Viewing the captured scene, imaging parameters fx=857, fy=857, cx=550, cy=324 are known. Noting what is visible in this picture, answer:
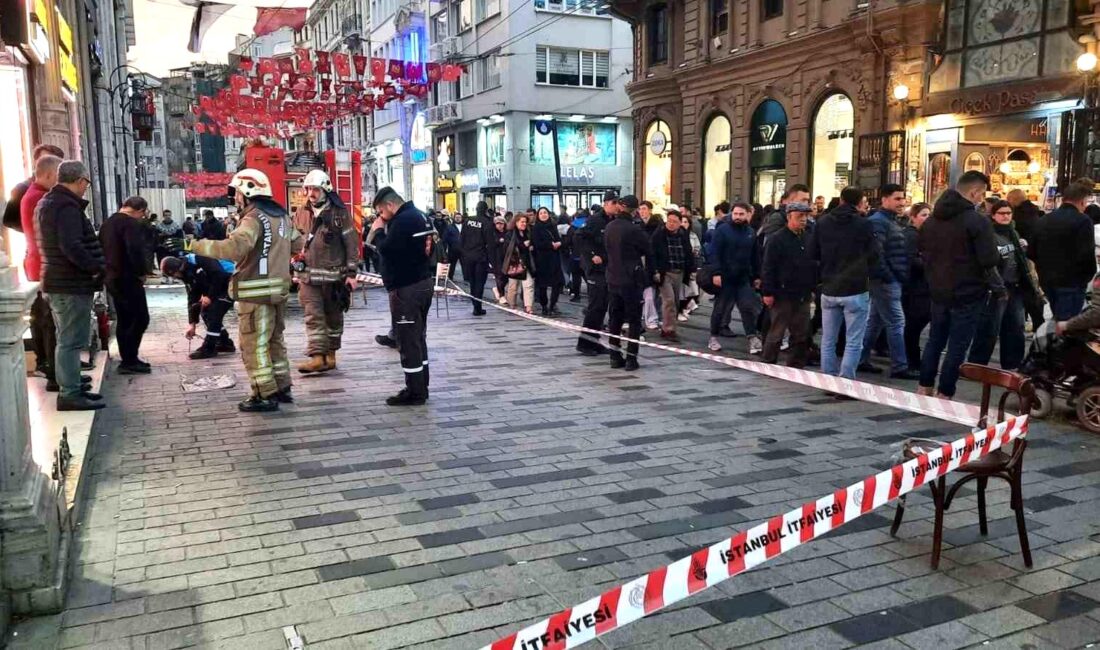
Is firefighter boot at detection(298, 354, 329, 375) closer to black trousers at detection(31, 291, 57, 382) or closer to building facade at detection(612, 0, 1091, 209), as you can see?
black trousers at detection(31, 291, 57, 382)

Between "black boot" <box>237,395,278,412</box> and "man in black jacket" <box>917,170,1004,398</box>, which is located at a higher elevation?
"man in black jacket" <box>917,170,1004,398</box>

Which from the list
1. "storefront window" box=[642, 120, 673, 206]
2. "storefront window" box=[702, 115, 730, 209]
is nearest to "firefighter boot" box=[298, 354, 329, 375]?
"storefront window" box=[702, 115, 730, 209]

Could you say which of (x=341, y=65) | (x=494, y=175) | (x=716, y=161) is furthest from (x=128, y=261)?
(x=494, y=175)

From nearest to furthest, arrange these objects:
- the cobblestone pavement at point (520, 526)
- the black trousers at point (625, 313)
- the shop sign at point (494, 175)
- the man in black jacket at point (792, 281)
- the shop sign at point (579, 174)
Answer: the cobblestone pavement at point (520, 526), the man in black jacket at point (792, 281), the black trousers at point (625, 313), the shop sign at point (494, 175), the shop sign at point (579, 174)

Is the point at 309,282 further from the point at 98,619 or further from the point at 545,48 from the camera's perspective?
the point at 545,48

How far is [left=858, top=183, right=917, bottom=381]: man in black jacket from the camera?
8.57 metres

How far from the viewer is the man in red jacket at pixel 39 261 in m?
6.81

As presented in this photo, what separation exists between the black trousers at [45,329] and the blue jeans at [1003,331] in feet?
25.3

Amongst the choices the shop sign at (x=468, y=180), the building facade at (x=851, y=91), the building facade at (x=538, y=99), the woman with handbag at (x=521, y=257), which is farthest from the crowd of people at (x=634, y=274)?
the shop sign at (x=468, y=180)

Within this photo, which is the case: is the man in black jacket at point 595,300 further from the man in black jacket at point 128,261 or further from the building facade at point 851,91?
the building facade at point 851,91

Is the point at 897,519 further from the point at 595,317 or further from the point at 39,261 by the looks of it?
the point at 39,261

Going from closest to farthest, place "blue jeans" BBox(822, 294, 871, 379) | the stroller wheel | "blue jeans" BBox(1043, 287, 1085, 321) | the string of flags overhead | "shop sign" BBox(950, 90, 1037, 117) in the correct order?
1. the stroller wheel
2. "blue jeans" BBox(822, 294, 871, 379)
3. "blue jeans" BBox(1043, 287, 1085, 321)
4. "shop sign" BBox(950, 90, 1037, 117)
5. the string of flags overhead

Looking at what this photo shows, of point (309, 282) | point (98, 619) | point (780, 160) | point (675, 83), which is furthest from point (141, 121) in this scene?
point (98, 619)

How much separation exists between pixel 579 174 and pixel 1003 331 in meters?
32.7
